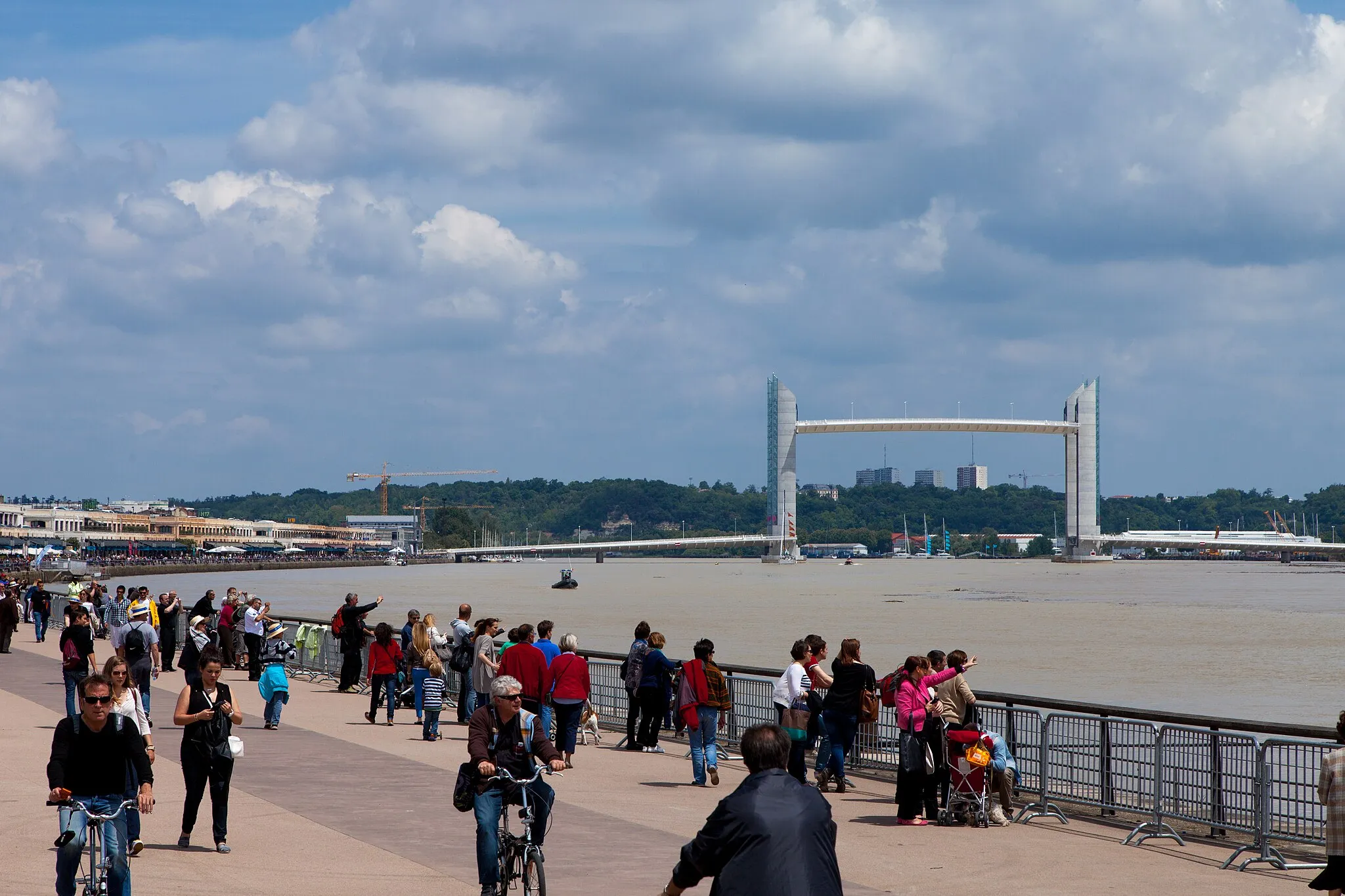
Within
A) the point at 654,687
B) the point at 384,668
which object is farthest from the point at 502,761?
the point at 384,668

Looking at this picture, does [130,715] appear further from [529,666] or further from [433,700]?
[433,700]

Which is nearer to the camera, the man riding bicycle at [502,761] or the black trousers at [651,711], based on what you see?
the man riding bicycle at [502,761]

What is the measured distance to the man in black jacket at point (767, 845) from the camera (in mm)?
4871

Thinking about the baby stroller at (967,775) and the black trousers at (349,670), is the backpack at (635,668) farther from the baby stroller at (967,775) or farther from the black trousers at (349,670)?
the black trousers at (349,670)

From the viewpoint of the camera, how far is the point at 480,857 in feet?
24.6

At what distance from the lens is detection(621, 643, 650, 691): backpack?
48.3ft

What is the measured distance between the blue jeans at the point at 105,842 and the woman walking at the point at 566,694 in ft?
21.2

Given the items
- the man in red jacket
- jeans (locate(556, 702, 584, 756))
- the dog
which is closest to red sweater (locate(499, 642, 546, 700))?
the man in red jacket

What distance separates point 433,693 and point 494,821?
824 cm

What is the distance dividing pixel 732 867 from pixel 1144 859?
579 cm

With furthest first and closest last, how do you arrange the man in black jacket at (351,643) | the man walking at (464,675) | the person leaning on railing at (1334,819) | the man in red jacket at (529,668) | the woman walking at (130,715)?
the man in black jacket at (351,643)
the man walking at (464,675)
the man in red jacket at (529,668)
the woman walking at (130,715)
the person leaning on railing at (1334,819)

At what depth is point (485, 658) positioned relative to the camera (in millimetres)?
14930

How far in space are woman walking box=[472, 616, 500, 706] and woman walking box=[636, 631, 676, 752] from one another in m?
1.39

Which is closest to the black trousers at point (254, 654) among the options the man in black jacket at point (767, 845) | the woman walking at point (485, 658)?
the woman walking at point (485, 658)
